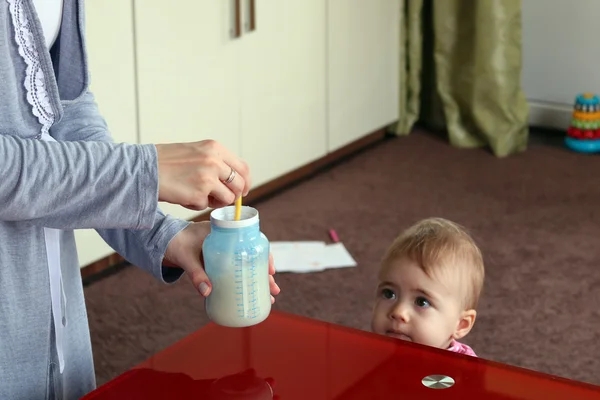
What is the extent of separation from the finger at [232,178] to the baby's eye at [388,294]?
1.92ft

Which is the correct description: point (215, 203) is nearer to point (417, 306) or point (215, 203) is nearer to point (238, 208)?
point (238, 208)

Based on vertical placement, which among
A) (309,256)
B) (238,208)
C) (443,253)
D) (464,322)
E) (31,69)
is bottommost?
(309,256)

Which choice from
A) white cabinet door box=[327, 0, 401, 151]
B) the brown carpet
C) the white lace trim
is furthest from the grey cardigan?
white cabinet door box=[327, 0, 401, 151]

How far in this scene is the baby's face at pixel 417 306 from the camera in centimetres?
151

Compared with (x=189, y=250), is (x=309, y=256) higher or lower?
lower

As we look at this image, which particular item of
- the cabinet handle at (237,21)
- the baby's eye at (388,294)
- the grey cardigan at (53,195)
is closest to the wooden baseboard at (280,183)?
the cabinet handle at (237,21)

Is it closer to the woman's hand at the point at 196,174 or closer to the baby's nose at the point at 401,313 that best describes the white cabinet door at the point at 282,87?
the baby's nose at the point at 401,313

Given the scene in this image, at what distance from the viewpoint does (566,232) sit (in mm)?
2912

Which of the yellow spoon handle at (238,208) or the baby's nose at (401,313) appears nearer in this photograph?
the yellow spoon handle at (238,208)

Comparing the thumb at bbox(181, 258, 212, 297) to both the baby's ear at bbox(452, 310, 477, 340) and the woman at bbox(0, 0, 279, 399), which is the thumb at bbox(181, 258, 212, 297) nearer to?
the woman at bbox(0, 0, 279, 399)

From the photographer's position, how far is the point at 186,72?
2746 mm

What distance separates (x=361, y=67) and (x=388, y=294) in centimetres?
218

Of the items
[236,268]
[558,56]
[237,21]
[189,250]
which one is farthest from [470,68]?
[236,268]

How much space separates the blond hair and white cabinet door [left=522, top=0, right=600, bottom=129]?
245 cm
